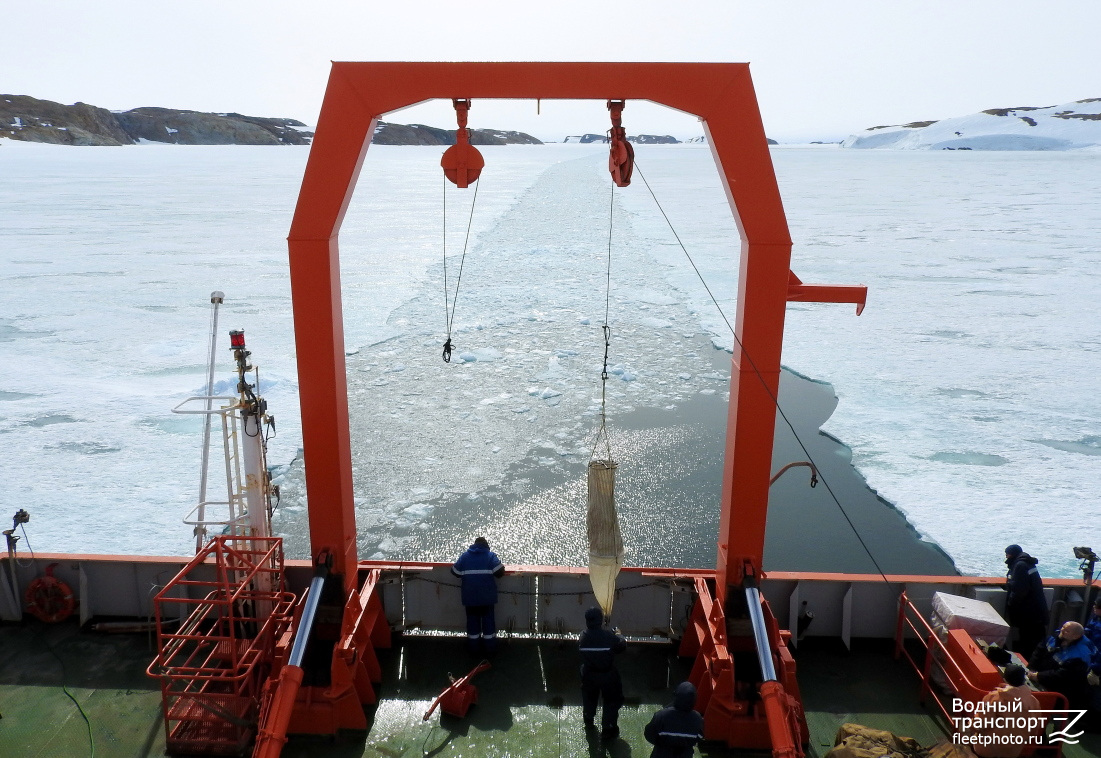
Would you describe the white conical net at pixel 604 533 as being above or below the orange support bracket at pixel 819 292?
below

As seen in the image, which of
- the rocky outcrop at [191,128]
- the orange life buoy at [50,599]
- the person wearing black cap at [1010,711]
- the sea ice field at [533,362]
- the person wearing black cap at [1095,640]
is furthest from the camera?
the rocky outcrop at [191,128]

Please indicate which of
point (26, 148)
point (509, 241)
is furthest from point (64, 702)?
point (26, 148)

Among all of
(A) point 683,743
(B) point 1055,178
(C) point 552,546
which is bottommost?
(C) point 552,546

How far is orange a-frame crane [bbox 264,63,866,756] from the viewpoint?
→ 3994mm

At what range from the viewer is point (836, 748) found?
3939 mm

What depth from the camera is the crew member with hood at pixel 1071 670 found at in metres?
4.16

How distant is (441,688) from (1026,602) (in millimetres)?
3609

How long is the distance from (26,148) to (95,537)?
67.8 meters

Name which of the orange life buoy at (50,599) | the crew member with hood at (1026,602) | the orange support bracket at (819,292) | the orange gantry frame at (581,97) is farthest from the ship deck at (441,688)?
the orange support bracket at (819,292)

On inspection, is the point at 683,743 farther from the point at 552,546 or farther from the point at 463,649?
the point at 552,546

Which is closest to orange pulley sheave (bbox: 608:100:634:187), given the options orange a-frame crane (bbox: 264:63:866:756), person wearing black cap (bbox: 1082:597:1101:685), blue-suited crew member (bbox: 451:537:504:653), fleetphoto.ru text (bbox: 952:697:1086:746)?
orange a-frame crane (bbox: 264:63:866:756)

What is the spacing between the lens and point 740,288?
4.38m

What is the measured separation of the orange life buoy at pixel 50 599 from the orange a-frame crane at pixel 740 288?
1987 millimetres

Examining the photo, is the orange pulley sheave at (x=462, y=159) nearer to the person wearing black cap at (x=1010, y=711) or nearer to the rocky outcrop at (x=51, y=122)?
the person wearing black cap at (x=1010, y=711)
